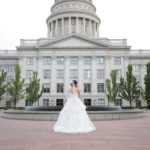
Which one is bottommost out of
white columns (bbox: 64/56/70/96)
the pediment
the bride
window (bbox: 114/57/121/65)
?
the bride

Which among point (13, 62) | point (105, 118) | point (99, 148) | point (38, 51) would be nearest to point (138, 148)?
point (99, 148)

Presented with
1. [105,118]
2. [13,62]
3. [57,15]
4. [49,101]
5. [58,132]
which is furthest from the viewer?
[57,15]

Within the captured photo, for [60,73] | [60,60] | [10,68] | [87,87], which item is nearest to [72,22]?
[60,60]

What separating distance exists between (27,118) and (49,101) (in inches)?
1178

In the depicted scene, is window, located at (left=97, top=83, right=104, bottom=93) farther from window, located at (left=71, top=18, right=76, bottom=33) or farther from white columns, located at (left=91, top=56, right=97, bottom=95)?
window, located at (left=71, top=18, right=76, bottom=33)

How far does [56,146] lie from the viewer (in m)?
6.38

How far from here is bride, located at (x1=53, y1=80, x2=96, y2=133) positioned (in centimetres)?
922

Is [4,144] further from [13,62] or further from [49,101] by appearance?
[13,62]

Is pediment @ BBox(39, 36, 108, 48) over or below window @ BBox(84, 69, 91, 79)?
over

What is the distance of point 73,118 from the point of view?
936 centimetres

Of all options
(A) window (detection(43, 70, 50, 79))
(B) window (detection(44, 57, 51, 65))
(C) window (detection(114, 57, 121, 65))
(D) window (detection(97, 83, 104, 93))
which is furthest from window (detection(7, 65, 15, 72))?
(C) window (detection(114, 57, 121, 65))

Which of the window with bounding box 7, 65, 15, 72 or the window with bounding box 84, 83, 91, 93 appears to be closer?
the window with bounding box 84, 83, 91, 93

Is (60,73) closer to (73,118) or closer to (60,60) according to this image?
(60,60)

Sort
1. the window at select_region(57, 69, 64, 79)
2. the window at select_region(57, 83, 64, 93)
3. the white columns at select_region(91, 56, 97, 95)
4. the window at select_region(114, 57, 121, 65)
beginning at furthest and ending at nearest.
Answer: the window at select_region(114, 57, 121, 65) < the window at select_region(57, 69, 64, 79) < the window at select_region(57, 83, 64, 93) < the white columns at select_region(91, 56, 97, 95)
